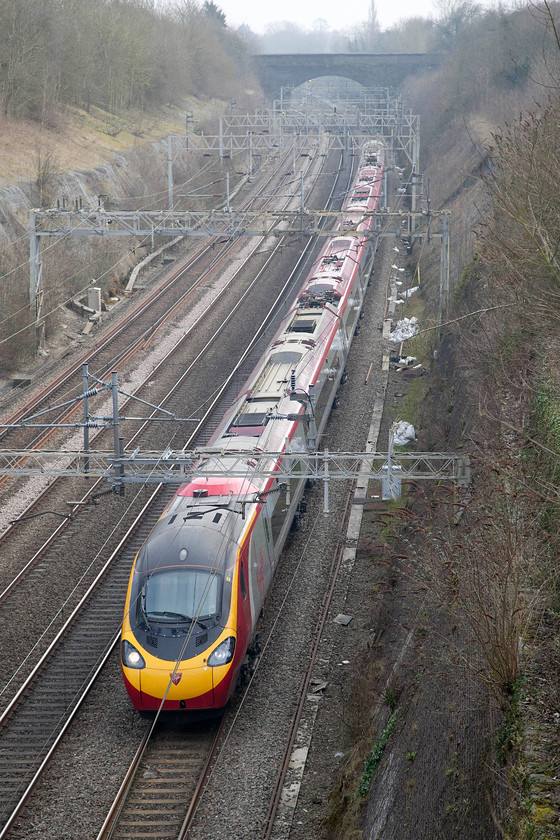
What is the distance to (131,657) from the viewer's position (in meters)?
13.0

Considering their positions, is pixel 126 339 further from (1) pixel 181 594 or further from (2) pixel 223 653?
(2) pixel 223 653

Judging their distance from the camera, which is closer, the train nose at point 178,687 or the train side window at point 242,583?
the train nose at point 178,687

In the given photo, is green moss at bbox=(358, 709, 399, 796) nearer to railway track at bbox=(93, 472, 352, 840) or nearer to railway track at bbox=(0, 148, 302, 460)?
railway track at bbox=(93, 472, 352, 840)

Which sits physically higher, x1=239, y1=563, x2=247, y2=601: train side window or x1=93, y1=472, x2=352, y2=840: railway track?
x1=239, y1=563, x2=247, y2=601: train side window

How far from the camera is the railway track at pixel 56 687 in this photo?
12312mm

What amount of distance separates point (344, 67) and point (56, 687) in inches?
3333

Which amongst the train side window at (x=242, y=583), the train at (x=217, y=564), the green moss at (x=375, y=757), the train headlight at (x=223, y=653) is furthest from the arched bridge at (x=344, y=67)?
the green moss at (x=375, y=757)

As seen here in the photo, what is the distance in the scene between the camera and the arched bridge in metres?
87.5

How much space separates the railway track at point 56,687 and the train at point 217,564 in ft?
5.14

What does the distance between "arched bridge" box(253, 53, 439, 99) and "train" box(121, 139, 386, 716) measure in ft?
249

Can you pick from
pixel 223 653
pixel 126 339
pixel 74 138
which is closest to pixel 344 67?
pixel 74 138

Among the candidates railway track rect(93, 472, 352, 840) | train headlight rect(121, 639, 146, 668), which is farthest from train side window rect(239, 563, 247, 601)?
train headlight rect(121, 639, 146, 668)

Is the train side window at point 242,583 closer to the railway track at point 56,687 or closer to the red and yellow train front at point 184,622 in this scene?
the red and yellow train front at point 184,622

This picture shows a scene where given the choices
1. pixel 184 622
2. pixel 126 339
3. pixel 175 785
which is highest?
pixel 126 339
